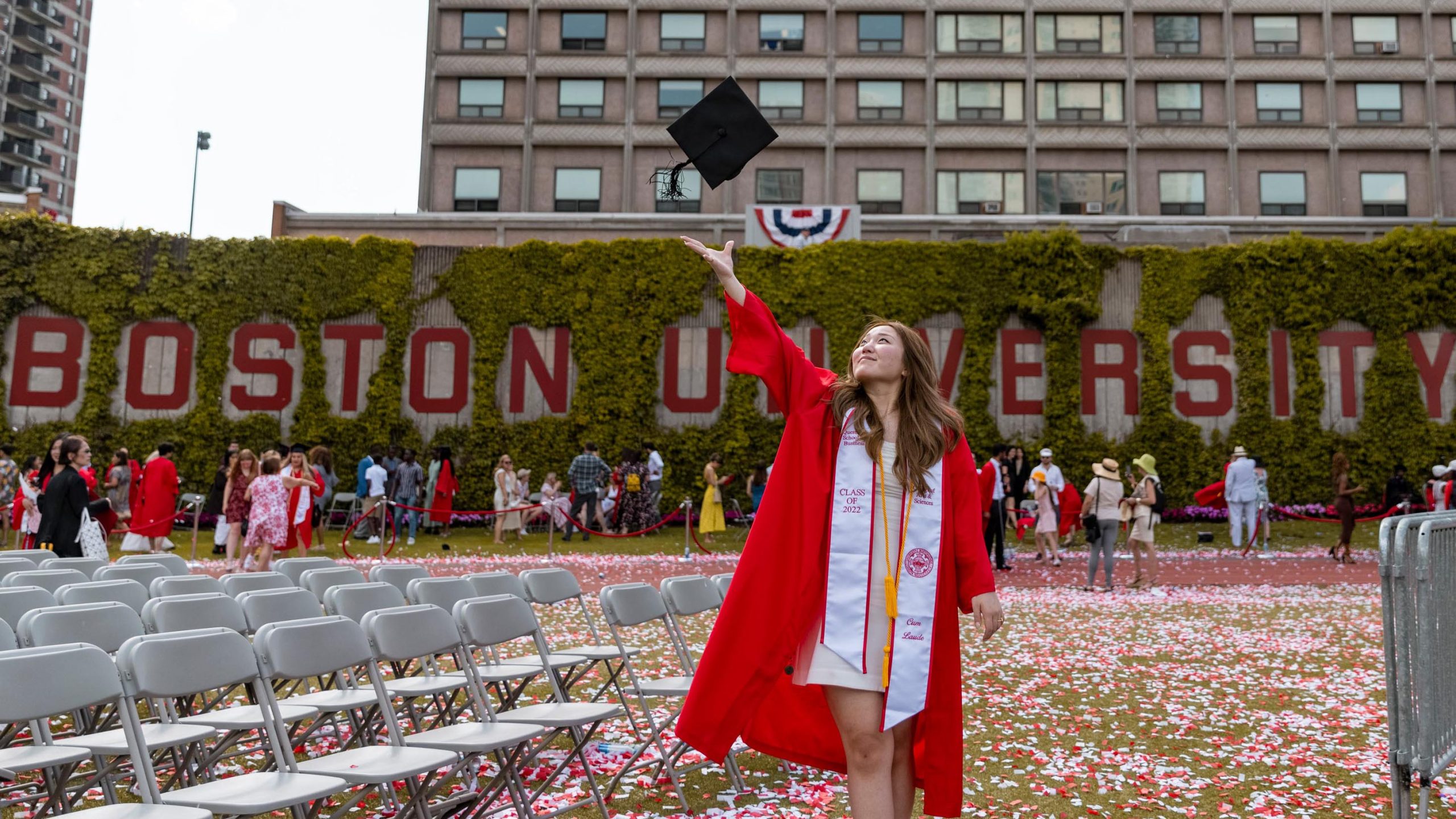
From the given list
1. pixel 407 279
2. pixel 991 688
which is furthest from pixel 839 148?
pixel 991 688

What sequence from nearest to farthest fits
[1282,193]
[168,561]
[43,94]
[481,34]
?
[168,561]
[1282,193]
[481,34]
[43,94]

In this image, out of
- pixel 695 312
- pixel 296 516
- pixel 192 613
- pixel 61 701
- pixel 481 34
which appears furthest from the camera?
pixel 481 34

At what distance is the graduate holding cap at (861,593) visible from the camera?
10.6 ft

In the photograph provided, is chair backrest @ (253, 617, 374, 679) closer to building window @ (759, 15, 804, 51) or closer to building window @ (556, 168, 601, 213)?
building window @ (556, 168, 601, 213)

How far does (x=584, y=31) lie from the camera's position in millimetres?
34188

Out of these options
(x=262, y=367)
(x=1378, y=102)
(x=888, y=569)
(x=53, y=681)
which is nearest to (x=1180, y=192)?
(x=1378, y=102)

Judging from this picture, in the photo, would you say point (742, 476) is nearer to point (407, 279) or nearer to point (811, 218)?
point (811, 218)

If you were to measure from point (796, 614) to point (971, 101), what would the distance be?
3330 cm

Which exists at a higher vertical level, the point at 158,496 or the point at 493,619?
the point at 158,496

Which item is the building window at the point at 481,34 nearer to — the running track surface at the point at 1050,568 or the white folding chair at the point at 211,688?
the running track surface at the point at 1050,568

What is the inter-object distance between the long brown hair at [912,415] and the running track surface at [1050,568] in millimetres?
8865

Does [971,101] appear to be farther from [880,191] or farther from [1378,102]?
[1378,102]

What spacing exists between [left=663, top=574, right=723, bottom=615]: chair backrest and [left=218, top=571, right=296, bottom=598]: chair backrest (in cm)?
208

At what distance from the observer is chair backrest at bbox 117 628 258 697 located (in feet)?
11.8
